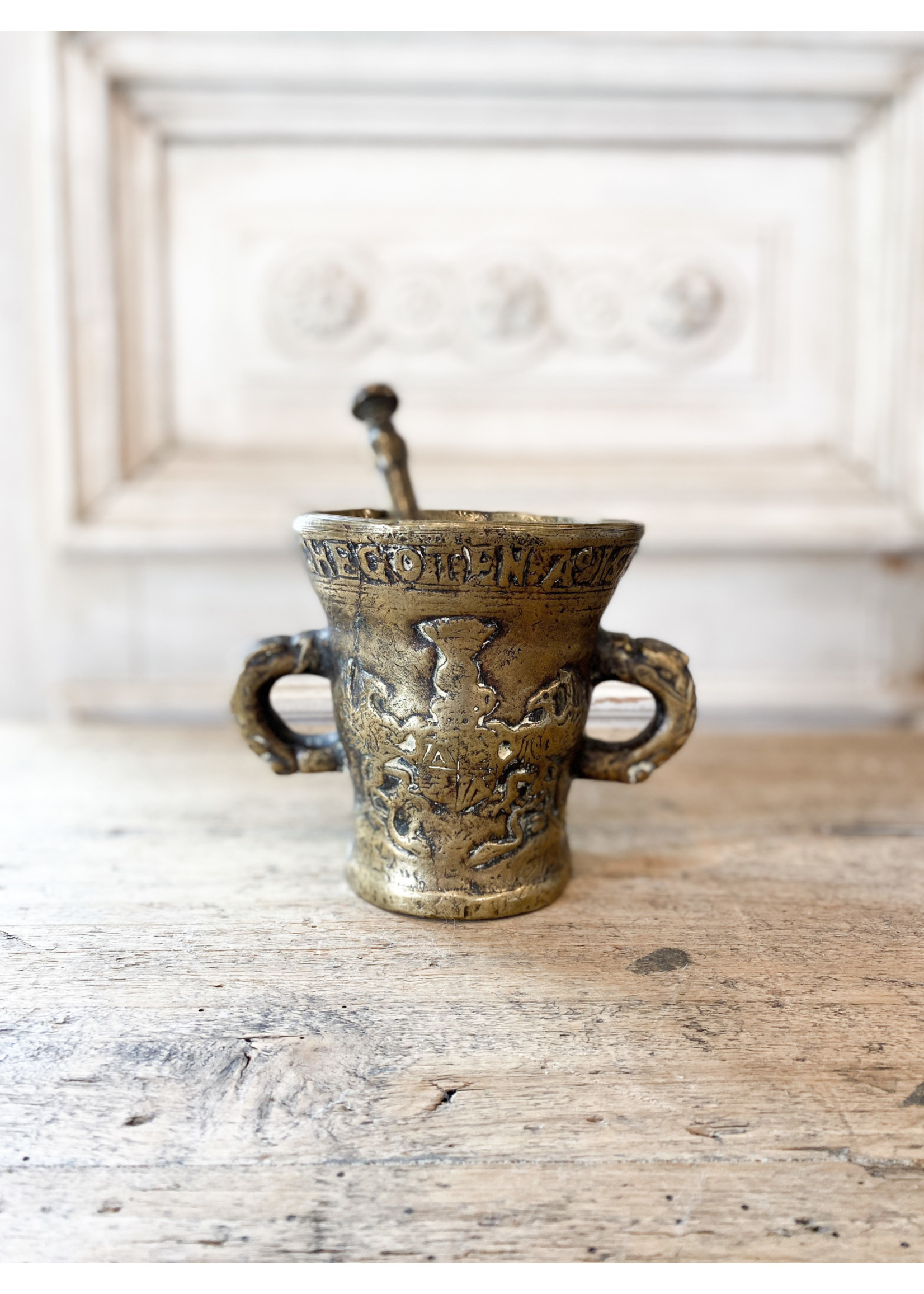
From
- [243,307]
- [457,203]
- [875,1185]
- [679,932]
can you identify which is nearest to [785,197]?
[457,203]

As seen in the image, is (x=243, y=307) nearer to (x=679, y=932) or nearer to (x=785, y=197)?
(x=785, y=197)

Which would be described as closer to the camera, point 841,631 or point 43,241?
point 43,241

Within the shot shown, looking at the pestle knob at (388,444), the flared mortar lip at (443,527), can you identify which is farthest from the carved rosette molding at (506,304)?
the flared mortar lip at (443,527)

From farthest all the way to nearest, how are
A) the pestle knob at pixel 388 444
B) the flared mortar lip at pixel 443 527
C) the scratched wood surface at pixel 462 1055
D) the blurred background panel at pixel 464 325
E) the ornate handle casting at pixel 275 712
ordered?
the blurred background panel at pixel 464 325, the pestle knob at pixel 388 444, the ornate handle casting at pixel 275 712, the flared mortar lip at pixel 443 527, the scratched wood surface at pixel 462 1055

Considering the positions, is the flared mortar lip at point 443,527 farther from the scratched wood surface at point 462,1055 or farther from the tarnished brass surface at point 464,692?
the scratched wood surface at point 462,1055

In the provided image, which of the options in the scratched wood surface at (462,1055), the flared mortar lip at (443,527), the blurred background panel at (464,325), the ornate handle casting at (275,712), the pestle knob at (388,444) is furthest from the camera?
the blurred background panel at (464,325)

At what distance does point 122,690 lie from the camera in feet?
4.32

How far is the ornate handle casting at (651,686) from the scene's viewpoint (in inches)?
23.4

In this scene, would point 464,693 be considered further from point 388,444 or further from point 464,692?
point 388,444

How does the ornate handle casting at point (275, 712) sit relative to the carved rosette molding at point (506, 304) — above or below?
below

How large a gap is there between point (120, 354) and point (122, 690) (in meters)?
0.44

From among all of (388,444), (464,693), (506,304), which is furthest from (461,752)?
(506,304)

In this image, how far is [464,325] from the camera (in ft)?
4.21

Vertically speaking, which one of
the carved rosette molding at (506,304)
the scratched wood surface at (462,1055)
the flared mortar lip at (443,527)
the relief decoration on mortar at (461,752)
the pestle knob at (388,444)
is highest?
the carved rosette molding at (506,304)
